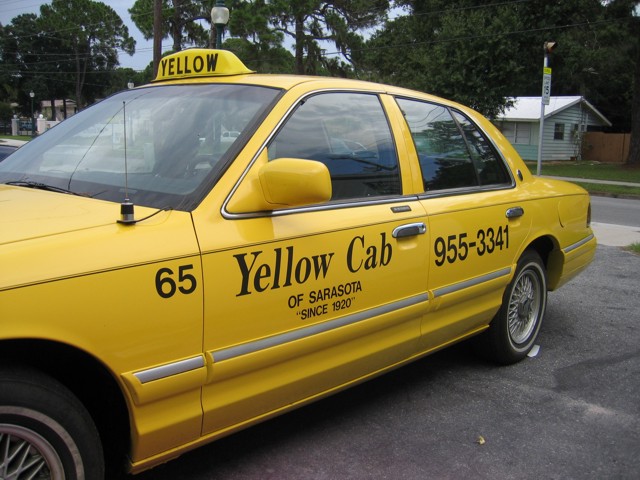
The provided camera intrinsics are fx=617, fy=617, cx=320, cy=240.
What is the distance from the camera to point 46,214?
2.23 meters

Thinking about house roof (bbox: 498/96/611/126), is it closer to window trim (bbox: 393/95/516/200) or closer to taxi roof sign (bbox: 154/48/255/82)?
window trim (bbox: 393/95/516/200)

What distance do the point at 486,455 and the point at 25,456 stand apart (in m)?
2.10

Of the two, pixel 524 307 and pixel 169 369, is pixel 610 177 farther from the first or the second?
pixel 169 369

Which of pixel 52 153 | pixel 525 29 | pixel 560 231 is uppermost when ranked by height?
pixel 525 29

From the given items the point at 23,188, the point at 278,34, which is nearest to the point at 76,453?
the point at 23,188

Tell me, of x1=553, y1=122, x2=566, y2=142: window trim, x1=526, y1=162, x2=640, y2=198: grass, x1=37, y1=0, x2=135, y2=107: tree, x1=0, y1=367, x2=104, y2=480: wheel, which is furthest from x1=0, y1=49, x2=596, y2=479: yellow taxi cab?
x1=37, y1=0, x2=135, y2=107: tree

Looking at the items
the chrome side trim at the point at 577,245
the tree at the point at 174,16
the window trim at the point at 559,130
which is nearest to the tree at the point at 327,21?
the tree at the point at 174,16

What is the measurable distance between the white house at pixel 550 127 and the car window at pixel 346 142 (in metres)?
32.6

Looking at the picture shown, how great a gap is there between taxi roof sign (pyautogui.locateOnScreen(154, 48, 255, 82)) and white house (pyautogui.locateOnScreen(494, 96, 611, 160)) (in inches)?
1291

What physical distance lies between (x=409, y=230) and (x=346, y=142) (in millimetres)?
546

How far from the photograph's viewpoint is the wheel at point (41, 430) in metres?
1.85

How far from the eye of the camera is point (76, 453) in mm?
2004

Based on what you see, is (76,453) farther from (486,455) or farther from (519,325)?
(519,325)

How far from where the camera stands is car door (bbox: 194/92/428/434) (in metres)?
2.36
